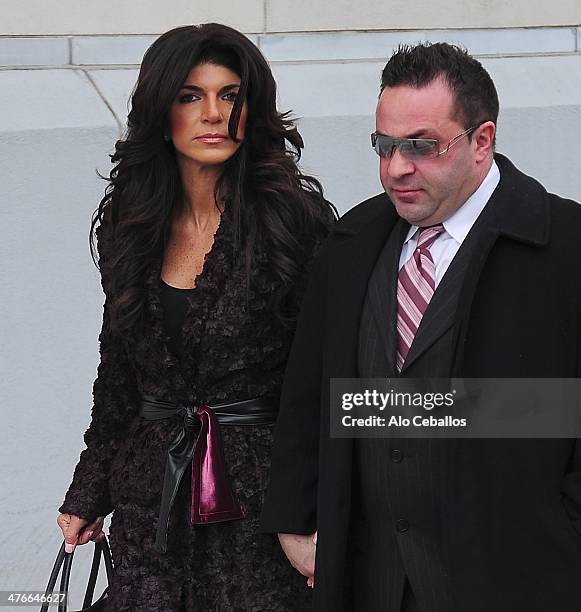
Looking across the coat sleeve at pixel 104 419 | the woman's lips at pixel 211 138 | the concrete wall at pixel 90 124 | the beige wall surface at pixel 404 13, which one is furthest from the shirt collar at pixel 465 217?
the beige wall surface at pixel 404 13

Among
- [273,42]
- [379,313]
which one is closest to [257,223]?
[379,313]

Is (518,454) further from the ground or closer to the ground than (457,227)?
closer to the ground

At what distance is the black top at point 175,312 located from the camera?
9.98 ft

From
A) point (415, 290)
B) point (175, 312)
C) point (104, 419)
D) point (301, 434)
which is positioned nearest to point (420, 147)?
point (415, 290)

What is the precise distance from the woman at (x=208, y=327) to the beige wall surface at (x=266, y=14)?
209 cm

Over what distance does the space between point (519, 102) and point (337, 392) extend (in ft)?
8.88

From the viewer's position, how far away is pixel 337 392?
8.75ft

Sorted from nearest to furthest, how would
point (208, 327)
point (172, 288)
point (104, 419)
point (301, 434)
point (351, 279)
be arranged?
Result: point (351, 279) → point (301, 434) → point (208, 327) → point (172, 288) → point (104, 419)

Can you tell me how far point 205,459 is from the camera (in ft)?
9.77

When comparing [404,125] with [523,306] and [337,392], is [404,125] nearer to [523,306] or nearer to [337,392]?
[523,306]

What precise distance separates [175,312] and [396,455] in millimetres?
773

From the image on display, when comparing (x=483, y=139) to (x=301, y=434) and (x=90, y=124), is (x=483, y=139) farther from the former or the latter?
(x=90, y=124)

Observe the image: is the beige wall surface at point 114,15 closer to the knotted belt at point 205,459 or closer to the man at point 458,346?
the knotted belt at point 205,459

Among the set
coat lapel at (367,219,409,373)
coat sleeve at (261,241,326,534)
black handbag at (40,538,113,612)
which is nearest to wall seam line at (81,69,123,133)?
black handbag at (40,538,113,612)
